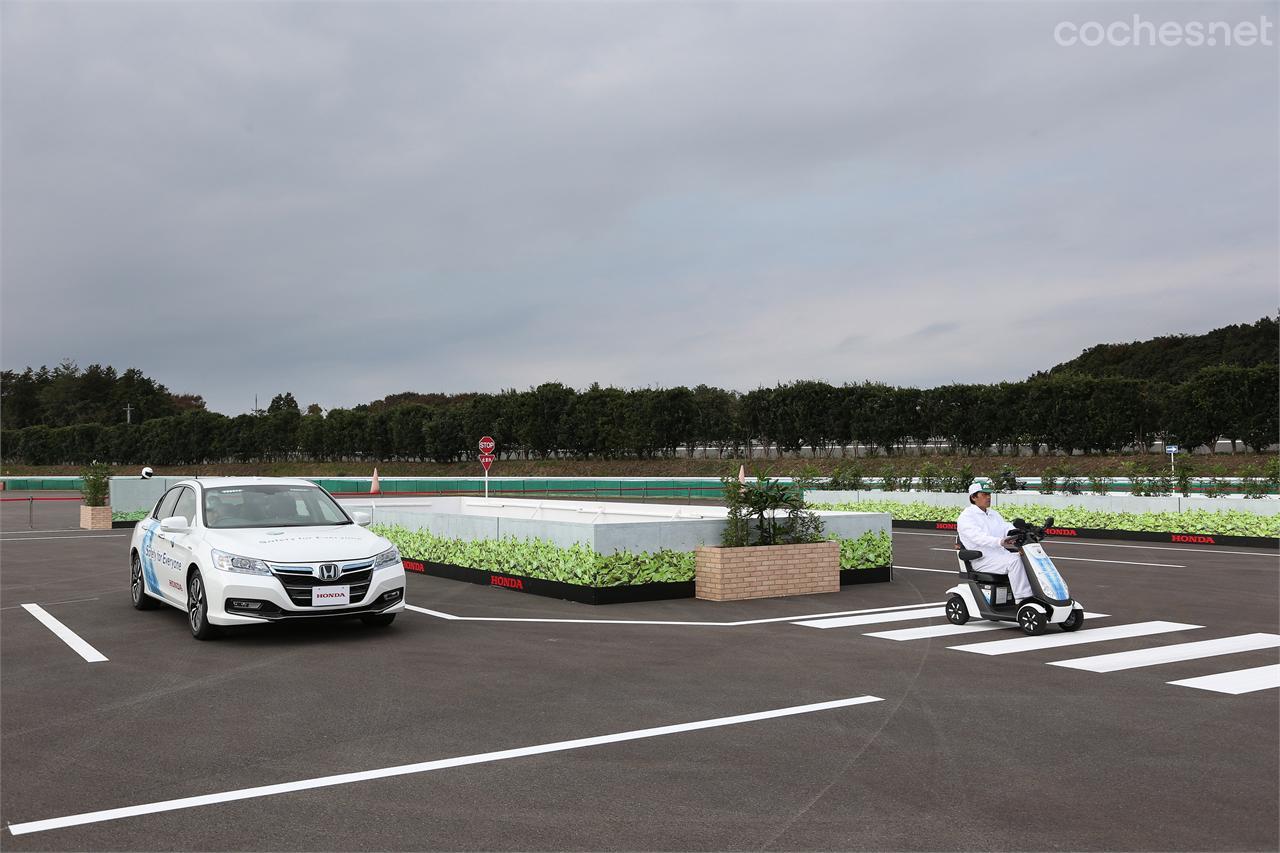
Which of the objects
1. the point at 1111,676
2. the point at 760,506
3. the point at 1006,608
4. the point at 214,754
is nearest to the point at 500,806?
the point at 214,754

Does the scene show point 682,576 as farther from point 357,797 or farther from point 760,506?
point 357,797

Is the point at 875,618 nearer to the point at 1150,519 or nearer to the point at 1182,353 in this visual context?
the point at 1150,519

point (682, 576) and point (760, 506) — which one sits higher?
point (760, 506)

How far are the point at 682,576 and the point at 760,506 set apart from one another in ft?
4.89

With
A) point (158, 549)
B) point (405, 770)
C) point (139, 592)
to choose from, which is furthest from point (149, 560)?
point (405, 770)

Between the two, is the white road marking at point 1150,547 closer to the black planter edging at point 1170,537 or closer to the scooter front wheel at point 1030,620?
the black planter edging at point 1170,537

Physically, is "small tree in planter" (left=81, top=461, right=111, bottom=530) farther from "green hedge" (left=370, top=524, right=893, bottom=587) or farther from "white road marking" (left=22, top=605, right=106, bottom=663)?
"white road marking" (left=22, top=605, right=106, bottom=663)

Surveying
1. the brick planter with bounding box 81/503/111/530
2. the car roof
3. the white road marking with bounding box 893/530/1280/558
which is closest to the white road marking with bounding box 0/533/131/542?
the brick planter with bounding box 81/503/111/530

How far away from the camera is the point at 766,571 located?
1430 cm

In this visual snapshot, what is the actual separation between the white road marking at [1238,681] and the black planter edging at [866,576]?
6.96 metres

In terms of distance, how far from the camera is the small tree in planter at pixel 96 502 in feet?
95.4

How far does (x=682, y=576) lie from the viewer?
14.3 metres

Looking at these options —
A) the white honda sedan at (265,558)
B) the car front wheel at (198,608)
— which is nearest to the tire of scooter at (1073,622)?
the white honda sedan at (265,558)

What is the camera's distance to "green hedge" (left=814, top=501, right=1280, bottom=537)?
22.5 m
